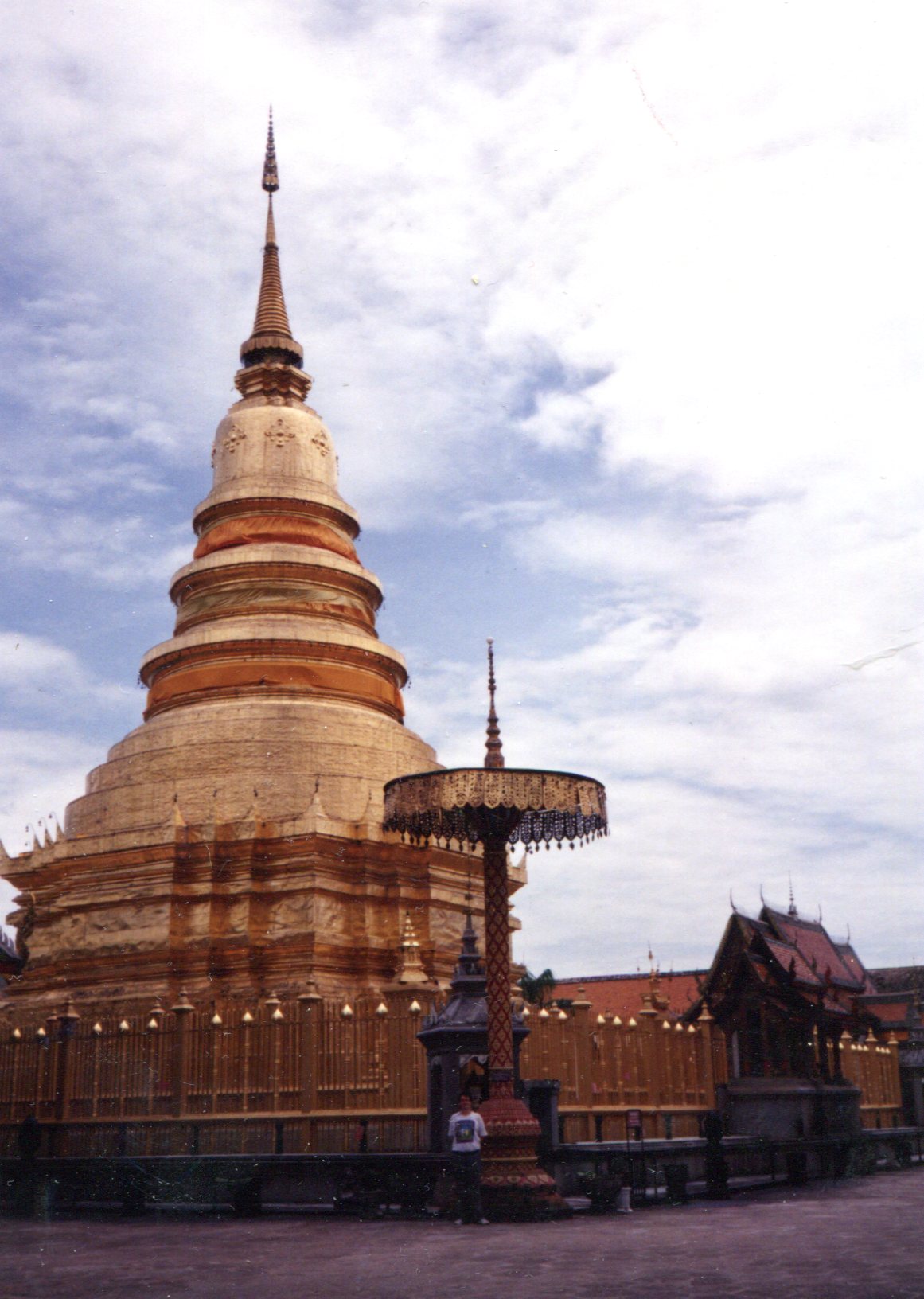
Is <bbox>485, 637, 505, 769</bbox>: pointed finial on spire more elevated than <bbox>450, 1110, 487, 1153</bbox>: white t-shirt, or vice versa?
<bbox>485, 637, 505, 769</bbox>: pointed finial on spire

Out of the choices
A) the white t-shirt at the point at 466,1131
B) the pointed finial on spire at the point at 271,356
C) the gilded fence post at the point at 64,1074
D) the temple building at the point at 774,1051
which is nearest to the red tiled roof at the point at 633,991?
the temple building at the point at 774,1051

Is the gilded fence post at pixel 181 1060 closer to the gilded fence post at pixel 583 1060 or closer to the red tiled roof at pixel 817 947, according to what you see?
the gilded fence post at pixel 583 1060

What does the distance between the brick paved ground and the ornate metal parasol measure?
31.2 inches

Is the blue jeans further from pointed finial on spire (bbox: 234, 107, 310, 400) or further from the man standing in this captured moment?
pointed finial on spire (bbox: 234, 107, 310, 400)

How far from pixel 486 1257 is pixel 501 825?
5141 millimetres

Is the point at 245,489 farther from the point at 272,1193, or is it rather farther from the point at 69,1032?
the point at 272,1193

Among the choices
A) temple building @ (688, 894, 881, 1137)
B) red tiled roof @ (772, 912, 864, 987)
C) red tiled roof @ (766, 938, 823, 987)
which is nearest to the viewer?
temple building @ (688, 894, 881, 1137)

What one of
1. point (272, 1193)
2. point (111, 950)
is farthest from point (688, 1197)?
point (111, 950)

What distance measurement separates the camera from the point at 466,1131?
42.7 ft

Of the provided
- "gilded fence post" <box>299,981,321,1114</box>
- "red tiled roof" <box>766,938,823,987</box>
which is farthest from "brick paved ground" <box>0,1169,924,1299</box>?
"red tiled roof" <box>766,938,823,987</box>

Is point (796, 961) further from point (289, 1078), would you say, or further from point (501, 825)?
point (501, 825)

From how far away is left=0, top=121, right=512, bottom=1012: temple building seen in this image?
25.1 m

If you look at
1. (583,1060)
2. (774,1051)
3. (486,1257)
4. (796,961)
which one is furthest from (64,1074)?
(796,961)

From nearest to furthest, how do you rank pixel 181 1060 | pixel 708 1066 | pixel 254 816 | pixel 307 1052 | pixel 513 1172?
pixel 513 1172
pixel 307 1052
pixel 181 1060
pixel 708 1066
pixel 254 816
